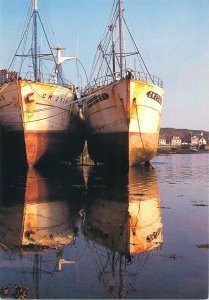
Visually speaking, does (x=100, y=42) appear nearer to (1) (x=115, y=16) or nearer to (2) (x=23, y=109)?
(1) (x=115, y=16)

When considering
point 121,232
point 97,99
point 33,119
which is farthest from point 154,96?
point 121,232

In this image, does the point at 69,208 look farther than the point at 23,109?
No

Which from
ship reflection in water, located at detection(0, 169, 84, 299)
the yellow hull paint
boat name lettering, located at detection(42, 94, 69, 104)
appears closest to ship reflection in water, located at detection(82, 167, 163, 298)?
ship reflection in water, located at detection(0, 169, 84, 299)

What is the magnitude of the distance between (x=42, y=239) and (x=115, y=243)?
69.7 inches

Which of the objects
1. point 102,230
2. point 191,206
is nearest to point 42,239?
point 102,230

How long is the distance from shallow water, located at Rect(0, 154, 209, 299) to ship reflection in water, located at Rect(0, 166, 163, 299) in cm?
2

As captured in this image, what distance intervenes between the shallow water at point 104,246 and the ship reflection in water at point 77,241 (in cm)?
2

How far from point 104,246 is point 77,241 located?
2.63 ft

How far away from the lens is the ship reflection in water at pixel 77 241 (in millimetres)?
6477

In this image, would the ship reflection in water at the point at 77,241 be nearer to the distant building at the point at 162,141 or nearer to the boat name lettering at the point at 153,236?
the boat name lettering at the point at 153,236

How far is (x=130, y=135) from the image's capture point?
2820cm

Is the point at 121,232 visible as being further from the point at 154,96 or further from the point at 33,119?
the point at 154,96

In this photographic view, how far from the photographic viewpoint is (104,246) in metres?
8.57

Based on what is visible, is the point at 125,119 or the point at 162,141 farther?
the point at 162,141
